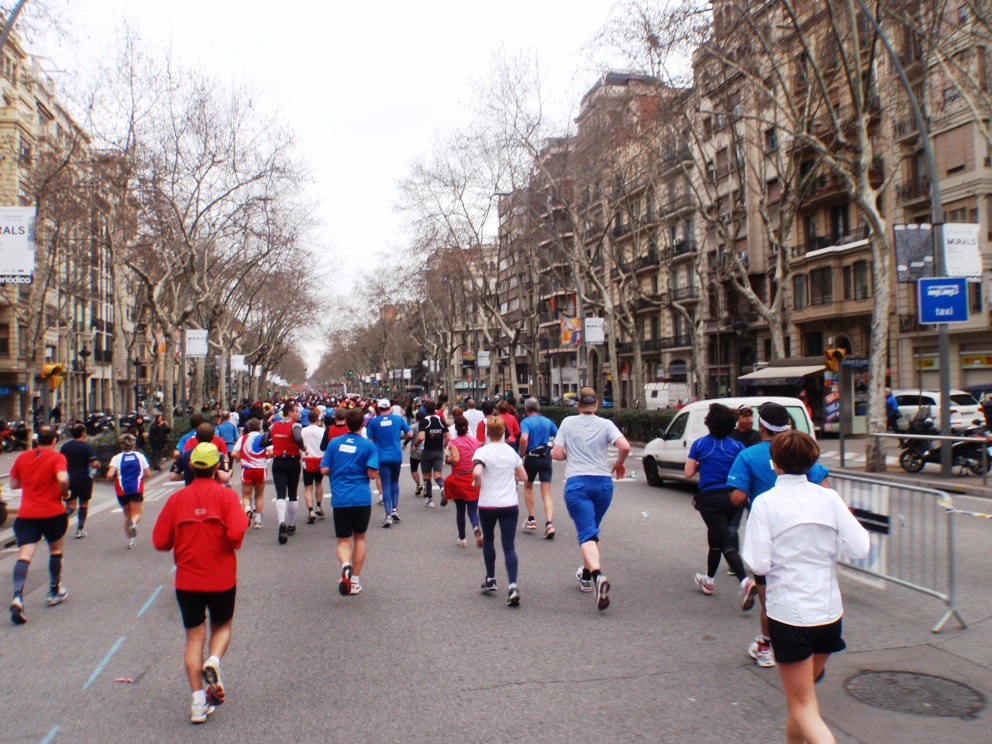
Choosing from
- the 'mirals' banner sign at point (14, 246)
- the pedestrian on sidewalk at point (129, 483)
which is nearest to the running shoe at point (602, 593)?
the pedestrian on sidewalk at point (129, 483)

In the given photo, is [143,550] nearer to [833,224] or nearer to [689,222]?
[833,224]

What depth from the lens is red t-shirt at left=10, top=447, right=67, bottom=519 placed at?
7289mm

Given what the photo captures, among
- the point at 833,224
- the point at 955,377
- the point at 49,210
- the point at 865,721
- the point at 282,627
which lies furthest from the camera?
the point at 833,224

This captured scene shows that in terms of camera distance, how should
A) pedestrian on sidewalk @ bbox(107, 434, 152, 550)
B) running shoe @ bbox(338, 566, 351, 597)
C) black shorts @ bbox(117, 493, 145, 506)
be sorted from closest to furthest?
running shoe @ bbox(338, 566, 351, 597) < pedestrian on sidewalk @ bbox(107, 434, 152, 550) < black shorts @ bbox(117, 493, 145, 506)

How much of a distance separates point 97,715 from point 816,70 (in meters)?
16.6

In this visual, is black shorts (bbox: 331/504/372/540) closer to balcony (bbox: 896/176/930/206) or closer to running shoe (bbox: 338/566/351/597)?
running shoe (bbox: 338/566/351/597)

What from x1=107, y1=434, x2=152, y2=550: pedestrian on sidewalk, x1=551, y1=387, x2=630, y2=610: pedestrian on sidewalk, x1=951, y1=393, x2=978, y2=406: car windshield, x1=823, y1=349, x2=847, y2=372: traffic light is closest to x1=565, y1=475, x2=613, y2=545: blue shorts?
x1=551, y1=387, x2=630, y2=610: pedestrian on sidewalk

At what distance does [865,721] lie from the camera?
14.4ft

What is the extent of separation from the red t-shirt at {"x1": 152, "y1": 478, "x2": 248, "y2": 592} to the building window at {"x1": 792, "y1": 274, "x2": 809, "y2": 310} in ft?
129

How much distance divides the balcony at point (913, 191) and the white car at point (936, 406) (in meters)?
9.94

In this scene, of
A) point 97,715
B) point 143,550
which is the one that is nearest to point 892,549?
point 97,715

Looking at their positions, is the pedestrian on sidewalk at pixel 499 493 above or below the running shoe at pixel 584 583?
above

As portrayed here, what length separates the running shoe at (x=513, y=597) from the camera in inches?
270

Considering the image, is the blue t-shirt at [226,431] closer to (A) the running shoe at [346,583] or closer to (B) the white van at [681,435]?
(A) the running shoe at [346,583]
